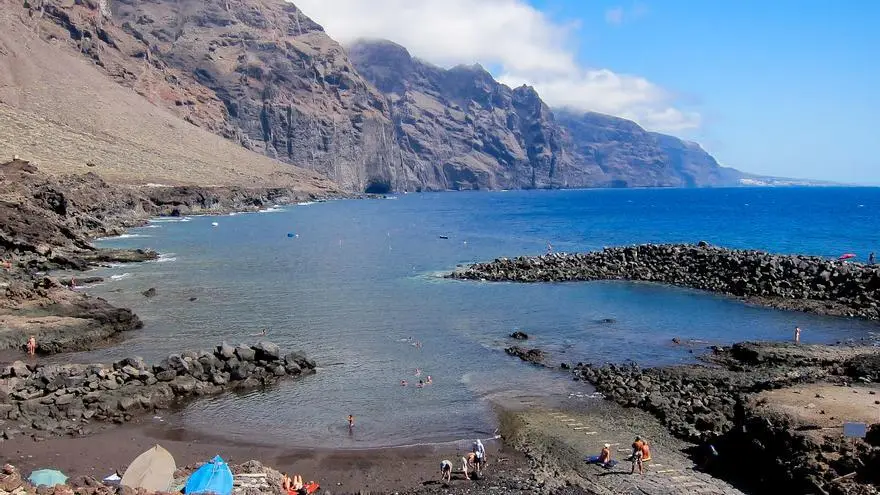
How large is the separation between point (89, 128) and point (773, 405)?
149m

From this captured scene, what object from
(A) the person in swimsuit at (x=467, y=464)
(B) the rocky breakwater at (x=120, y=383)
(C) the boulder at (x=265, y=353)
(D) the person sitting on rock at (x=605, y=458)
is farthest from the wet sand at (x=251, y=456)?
(C) the boulder at (x=265, y=353)

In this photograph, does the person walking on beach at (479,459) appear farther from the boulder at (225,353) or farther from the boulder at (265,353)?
the boulder at (225,353)

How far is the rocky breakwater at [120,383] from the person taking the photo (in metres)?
24.5

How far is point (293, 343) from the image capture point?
3756cm

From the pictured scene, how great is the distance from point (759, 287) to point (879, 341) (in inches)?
572

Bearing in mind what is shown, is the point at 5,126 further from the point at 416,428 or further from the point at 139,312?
the point at 416,428

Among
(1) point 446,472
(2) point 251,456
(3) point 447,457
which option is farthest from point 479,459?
(2) point 251,456

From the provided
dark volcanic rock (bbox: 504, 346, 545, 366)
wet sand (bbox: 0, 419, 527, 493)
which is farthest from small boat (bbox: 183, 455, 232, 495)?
dark volcanic rock (bbox: 504, 346, 545, 366)

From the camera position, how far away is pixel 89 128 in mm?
137875

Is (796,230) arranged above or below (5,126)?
below

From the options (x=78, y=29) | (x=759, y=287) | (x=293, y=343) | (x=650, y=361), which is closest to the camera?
(x=650, y=361)

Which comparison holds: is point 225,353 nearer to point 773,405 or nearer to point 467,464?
point 467,464

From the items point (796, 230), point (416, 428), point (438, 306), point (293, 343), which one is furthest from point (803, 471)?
point (796, 230)

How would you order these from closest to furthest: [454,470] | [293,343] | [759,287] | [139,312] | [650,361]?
[454,470] → [650,361] → [293,343] → [139,312] → [759,287]
